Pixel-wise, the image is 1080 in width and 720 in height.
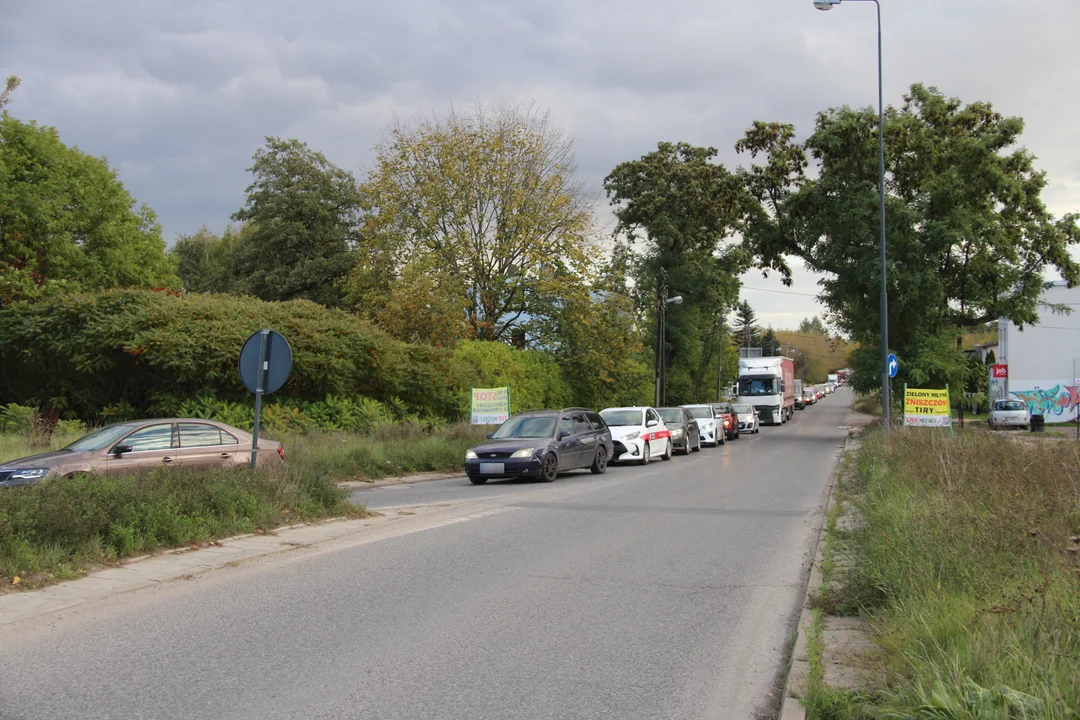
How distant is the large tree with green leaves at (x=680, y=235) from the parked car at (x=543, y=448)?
1212 inches

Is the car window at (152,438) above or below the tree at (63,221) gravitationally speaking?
below

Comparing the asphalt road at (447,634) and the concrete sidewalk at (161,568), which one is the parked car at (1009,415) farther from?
the concrete sidewalk at (161,568)

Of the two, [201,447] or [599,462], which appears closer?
[201,447]

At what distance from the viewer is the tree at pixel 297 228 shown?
4884cm

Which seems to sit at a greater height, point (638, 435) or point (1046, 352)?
point (1046, 352)

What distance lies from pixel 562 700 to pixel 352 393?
2289 cm

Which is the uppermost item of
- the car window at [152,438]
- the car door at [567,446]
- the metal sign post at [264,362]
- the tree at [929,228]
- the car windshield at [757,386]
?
the tree at [929,228]

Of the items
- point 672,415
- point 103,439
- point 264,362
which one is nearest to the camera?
point 264,362

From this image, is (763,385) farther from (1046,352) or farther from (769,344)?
(769,344)

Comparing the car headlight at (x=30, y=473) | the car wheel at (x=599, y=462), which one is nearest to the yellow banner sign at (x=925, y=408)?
the car wheel at (x=599, y=462)

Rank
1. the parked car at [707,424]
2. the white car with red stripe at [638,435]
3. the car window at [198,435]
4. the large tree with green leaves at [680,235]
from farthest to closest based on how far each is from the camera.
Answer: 1. the large tree with green leaves at [680,235]
2. the parked car at [707,424]
3. the white car with red stripe at [638,435]
4. the car window at [198,435]

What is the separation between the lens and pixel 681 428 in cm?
2986

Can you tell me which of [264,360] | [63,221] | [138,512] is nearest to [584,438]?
[264,360]

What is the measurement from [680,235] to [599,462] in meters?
33.1
